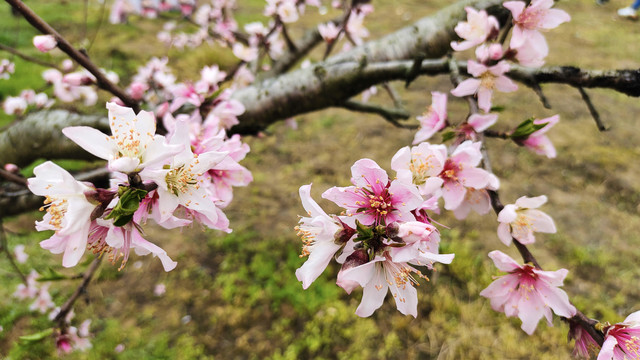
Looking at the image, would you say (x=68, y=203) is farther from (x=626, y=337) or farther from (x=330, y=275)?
(x=330, y=275)

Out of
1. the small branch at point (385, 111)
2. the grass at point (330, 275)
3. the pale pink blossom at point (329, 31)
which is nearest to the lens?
the small branch at point (385, 111)

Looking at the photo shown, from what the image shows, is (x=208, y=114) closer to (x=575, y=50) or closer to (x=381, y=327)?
(x=381, y=327)

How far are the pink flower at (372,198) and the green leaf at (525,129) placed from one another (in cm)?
58

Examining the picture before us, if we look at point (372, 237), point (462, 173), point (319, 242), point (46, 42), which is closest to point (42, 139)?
point (46, 42)

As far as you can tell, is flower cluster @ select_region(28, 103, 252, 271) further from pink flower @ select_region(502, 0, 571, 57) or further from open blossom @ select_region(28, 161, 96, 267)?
pink flower @ select_region(502, 0, 571, 57)

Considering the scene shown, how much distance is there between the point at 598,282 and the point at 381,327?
1748 mm

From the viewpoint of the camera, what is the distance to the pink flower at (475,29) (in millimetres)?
1126

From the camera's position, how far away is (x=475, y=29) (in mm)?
1154

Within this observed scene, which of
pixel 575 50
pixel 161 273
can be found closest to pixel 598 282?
pixel 161 273

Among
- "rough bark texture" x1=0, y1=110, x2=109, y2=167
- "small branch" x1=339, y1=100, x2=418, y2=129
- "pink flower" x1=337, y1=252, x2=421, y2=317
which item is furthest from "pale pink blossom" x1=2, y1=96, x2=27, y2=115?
"pink flower" x1=337, y1=252, x2=421, y2=317

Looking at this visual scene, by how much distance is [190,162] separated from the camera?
2.39ft

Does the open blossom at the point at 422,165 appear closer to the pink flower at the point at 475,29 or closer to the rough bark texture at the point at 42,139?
the pink flower at the point at 475,29

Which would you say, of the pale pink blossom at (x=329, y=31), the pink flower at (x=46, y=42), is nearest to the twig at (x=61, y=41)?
the pink flower at (x=46, y=42)

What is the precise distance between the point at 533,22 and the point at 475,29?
194mm
